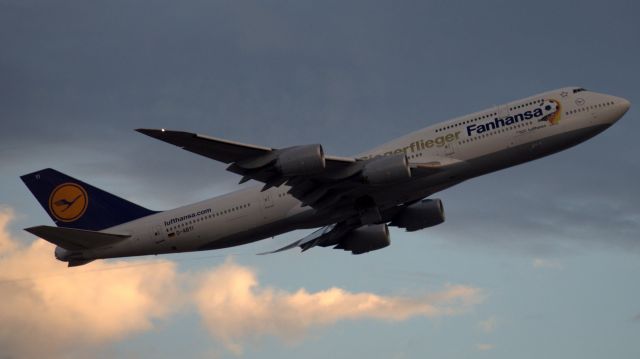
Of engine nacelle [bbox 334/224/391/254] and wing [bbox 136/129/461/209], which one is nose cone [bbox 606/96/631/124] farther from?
engine nacelle [bbox 334/224/391/254]

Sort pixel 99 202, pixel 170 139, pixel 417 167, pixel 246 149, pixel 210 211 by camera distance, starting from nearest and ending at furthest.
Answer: pixel 170 139 < pixel 246 149 < pixel 417 167 < pixel 210 211 < pixel 99 202

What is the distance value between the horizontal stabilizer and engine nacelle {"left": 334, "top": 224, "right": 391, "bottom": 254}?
14160 millimetres

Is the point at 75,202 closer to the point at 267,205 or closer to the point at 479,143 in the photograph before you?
the point at 267,205

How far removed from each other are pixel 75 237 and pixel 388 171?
65.3 feet

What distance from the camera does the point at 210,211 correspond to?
165 ft

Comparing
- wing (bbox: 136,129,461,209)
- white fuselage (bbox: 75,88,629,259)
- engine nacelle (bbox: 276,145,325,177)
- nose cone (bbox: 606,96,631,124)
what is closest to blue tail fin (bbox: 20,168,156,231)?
white fuselage (bbox: 75,88,629,259)

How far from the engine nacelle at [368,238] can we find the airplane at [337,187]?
2.5 inches

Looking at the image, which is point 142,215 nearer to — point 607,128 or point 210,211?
point 210,211

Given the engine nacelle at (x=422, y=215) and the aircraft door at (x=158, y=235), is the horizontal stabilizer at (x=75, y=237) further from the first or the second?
the engine nacelle at (x=422, y=215)

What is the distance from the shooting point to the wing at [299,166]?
40.2 meters

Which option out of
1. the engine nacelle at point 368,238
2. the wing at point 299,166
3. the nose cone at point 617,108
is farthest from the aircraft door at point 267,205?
the nose cone at point 617,108

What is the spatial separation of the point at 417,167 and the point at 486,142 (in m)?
4.16

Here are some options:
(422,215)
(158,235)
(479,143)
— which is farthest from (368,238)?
(158,235)

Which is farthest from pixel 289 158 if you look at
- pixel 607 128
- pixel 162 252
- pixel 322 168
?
pixel 607 128
